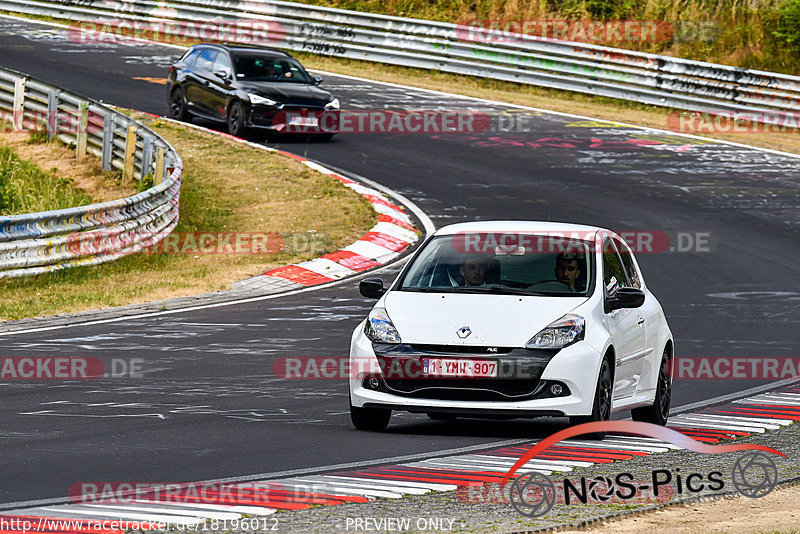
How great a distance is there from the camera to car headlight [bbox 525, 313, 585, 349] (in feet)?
30.8

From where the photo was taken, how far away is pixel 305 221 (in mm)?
21922

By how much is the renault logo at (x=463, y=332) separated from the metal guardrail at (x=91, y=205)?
9194 mm

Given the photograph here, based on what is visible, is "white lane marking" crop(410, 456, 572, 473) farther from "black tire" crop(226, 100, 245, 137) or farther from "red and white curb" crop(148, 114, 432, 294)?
"black tire" crop(226, 100, 245, 137)

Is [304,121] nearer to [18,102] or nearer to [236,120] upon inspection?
[236,120]

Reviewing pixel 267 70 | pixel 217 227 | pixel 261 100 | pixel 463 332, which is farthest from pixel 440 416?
pixel 267 70

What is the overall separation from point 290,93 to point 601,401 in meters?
17.7

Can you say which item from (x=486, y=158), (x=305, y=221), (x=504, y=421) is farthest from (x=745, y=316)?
(x=486, y=158)

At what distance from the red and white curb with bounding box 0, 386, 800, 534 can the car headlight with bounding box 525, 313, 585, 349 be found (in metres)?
0.63

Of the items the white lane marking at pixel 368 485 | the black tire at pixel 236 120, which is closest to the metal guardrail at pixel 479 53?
the black tire at pixel 236 120

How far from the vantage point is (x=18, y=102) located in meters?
28.8

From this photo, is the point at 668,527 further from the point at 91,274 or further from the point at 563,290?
the point at 91,274

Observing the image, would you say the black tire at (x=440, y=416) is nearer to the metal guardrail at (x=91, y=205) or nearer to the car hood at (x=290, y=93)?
the metal guardrail at (x=91, y=205)

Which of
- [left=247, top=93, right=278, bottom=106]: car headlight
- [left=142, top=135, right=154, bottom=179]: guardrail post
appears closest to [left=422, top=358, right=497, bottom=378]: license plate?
[left=142, top=135, right=154, bottom=179]: guardrail post

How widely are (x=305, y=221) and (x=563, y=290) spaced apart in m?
Result: 12.2
